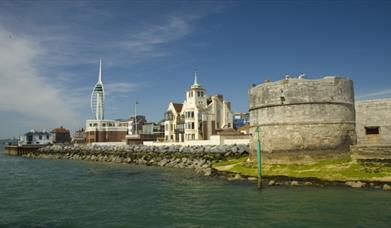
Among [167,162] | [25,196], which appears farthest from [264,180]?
[167,162]

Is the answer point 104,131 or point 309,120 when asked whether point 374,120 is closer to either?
point 309,120

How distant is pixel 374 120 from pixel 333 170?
7298mm

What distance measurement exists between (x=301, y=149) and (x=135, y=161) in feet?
93.8

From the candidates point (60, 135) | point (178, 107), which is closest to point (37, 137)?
point (60, 135)

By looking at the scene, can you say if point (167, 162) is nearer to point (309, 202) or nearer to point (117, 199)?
point (117, 199)

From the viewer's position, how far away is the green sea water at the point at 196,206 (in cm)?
1714

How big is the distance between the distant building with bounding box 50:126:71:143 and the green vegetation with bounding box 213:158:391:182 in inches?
4864

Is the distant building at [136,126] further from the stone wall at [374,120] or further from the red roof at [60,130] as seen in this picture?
the stone wall at [374,120]

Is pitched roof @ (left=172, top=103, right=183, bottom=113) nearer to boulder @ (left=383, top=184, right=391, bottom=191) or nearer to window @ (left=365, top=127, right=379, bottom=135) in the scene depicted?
window @ (left=365, top=127, right=379, bottom=135)

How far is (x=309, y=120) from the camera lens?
98.2ft

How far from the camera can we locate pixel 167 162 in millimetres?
46250

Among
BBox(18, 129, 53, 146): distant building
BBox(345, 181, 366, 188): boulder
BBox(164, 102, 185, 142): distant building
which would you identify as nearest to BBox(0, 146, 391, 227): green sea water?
BBox(345, 181, 366, 188): boulder

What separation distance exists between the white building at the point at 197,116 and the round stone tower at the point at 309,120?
1533 inches

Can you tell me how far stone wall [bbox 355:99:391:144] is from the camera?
30.1 metres
